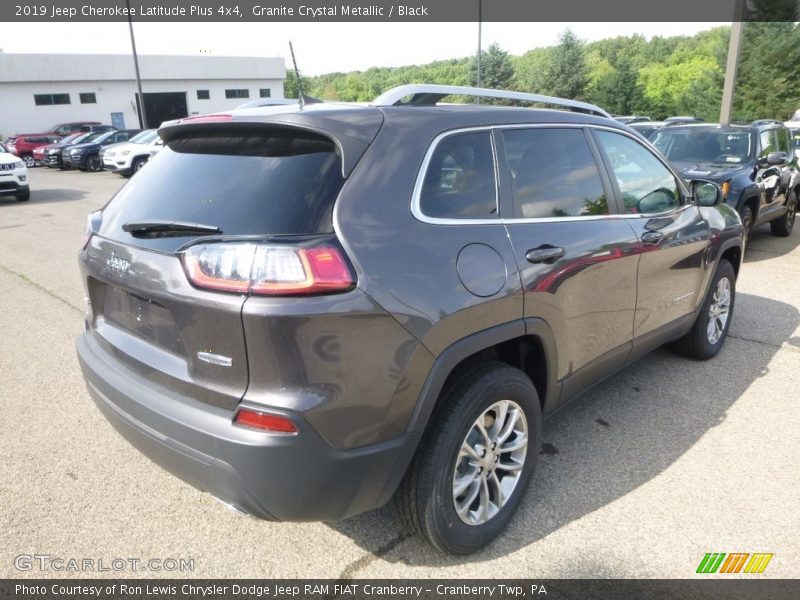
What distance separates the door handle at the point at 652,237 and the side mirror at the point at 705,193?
81cm

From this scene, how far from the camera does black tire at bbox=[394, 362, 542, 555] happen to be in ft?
7.54

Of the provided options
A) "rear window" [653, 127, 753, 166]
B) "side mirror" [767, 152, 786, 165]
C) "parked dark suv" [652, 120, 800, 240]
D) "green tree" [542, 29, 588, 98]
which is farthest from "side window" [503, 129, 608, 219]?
"green tree" [542, 29, 588, 98]

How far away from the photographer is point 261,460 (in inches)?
76.0

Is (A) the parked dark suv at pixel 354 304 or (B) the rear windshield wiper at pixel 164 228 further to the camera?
(B) the rear windshield wiper at pixel 164 228

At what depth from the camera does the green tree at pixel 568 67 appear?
4434 centimetres

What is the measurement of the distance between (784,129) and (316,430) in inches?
407

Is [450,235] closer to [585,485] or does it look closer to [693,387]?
[585,485]

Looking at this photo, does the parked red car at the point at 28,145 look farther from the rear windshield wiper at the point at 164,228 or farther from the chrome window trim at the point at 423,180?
the chrome window trim at the point at 423,180

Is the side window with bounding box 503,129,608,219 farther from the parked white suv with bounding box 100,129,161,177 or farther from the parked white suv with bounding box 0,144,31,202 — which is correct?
the parked white suv with bounding box 100,129,161,177

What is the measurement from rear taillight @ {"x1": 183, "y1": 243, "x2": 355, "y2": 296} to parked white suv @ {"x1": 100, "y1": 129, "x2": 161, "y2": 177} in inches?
733

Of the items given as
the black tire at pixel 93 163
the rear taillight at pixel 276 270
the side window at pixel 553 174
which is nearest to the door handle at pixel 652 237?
the side window at pixel 553 174

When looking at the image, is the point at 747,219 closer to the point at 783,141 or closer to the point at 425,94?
the point at 783,141

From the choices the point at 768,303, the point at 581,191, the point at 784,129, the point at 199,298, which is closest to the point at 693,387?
the point at 581,191

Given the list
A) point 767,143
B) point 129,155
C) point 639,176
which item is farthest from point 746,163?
point 129,155
